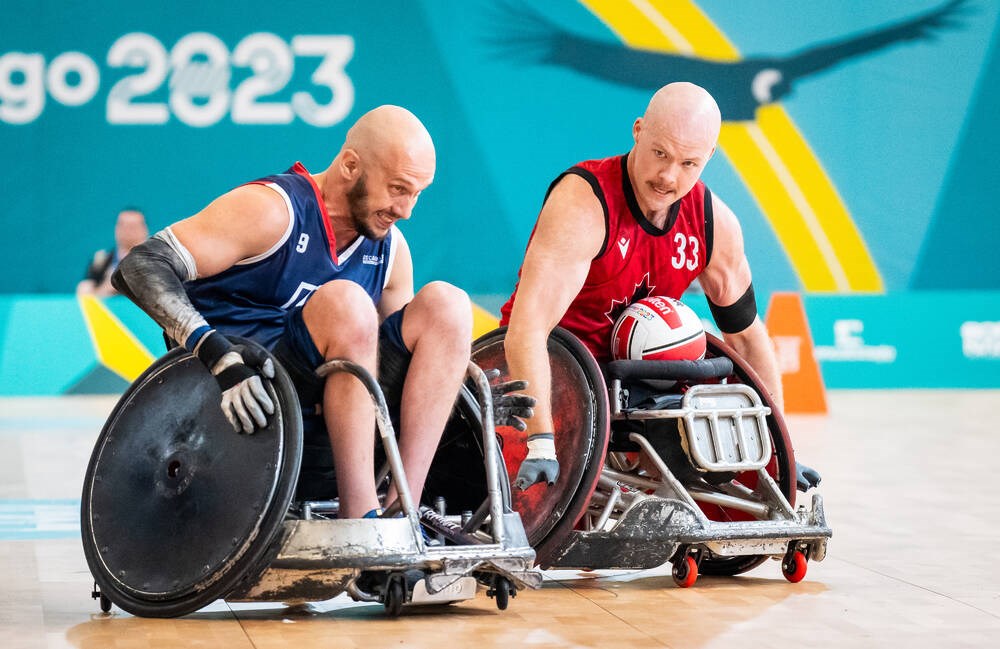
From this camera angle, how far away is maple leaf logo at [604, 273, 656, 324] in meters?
4.43

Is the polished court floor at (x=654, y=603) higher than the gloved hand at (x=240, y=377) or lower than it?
lower

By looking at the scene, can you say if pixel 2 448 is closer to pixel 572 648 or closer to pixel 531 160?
pixel 572 648

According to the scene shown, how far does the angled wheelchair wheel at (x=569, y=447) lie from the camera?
4023 mm

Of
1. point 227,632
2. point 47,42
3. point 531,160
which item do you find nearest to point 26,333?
point 47,42

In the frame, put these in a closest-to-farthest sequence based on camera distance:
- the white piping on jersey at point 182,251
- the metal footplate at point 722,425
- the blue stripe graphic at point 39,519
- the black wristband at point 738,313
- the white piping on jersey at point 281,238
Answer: the white piping on jersey at point 182,251
the white piping on jersey at point 281,238
the metal footplate at point 722,425
the black wristband at point 738,313
the blue stripe graphic at point 39,519

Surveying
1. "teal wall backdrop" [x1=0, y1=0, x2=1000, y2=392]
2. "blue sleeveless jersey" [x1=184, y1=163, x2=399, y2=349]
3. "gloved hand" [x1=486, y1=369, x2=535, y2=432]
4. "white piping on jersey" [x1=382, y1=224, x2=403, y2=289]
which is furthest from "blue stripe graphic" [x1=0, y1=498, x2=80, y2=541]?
"teal wall backdrop" [x1=0, y1=0, x2=1000, y2=392]

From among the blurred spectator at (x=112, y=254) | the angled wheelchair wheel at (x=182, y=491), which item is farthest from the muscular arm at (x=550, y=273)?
the blurred spectator at (x=112, y=254)

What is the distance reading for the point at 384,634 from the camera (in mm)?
3309

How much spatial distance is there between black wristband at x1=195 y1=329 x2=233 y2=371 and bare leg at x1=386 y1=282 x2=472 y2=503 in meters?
0.46

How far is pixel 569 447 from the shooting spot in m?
4.10

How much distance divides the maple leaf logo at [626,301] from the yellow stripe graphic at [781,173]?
9.18 metres

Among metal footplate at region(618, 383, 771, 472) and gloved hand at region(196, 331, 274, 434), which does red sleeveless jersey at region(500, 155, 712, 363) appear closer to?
metal footplate at region(618, 383, 771, 472)

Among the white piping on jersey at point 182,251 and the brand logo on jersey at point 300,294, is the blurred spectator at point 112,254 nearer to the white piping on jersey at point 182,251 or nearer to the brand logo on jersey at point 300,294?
the brand logo on jersey at point 300,294

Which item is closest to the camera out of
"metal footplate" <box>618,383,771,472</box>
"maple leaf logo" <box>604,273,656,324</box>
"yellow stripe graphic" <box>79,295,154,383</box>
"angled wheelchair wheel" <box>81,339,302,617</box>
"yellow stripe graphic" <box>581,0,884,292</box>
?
"angled wheelchair wheel" <box>81,339,302,617</box>
